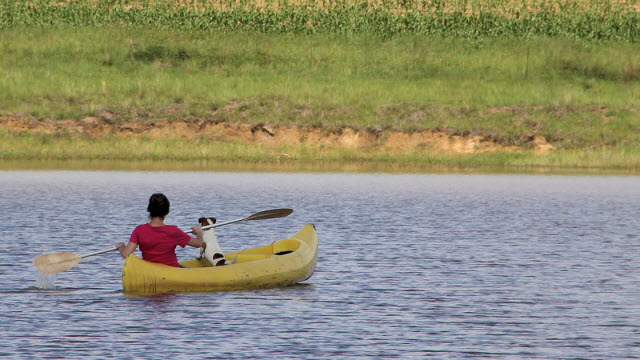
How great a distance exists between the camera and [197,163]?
51.1 metres

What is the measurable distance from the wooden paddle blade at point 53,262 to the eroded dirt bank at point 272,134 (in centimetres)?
3152

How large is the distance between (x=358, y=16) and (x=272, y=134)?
1826 centimetres

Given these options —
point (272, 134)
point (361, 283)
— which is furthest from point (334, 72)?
point (361, 283)

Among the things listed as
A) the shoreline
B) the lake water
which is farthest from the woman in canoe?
the shoreline

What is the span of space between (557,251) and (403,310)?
371 inches

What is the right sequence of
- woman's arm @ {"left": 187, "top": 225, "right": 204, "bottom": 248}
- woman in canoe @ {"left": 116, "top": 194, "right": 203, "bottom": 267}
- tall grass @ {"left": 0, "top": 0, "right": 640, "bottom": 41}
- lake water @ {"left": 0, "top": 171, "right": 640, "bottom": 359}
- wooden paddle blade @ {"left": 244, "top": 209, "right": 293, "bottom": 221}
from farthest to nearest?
tall grass @ {"left": 0, "top": 0, "right": 640, "bottom": 41} < wooden paddle blade @ {"left": 244, "top": 209, "right": 293, "bottom": 221} < woman's arm @ {"left": 187, "top": 225, "right": 204, "bottom": 248} < woman in canoe @ {"left": 116, "top": 194, "right": 203, "bottom": 267} < lake water @ {"left": 0, "top": 171, "right": 640, "bottom": 359}

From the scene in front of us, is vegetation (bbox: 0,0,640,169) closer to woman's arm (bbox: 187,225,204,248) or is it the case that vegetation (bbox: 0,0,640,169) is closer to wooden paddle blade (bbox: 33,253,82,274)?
wooden paddle blade (bbox: 33,253,82,274)

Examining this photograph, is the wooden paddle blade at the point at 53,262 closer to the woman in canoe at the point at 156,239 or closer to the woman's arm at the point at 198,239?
the woman in canoe at the point at 156,239

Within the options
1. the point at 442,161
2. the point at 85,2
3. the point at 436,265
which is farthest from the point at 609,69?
the point at 436,265

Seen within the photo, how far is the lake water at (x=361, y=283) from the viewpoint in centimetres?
1659

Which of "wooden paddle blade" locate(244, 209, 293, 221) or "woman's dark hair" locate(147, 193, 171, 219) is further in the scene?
"wooden paddle blade" locate(244, 209, 293, 221)

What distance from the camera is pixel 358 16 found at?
69062 millimetres

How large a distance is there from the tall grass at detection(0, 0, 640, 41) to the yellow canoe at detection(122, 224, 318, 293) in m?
45.0

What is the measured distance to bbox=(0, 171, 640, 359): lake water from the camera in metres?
16.6
